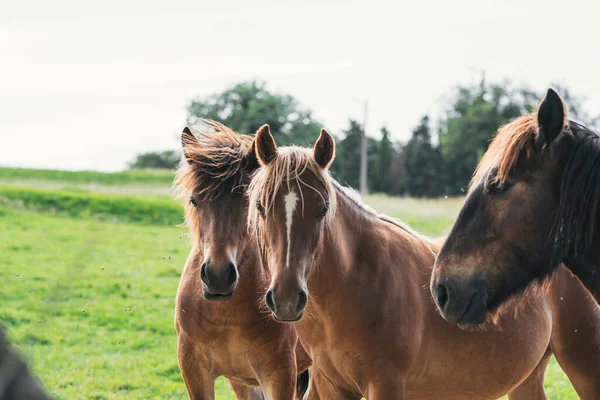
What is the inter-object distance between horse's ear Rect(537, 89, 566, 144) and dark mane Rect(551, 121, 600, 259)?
6 cm

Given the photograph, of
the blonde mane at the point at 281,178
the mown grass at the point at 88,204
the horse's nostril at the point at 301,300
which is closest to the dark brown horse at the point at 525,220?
the horse's nostril at the point at 301,300

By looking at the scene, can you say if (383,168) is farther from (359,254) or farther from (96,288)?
(359,254)

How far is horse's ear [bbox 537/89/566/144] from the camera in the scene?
11.3 feet

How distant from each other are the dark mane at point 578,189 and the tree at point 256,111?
1644 inches

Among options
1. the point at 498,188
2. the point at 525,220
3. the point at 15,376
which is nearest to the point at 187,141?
the point at 498,188

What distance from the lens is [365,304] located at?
14.9ft

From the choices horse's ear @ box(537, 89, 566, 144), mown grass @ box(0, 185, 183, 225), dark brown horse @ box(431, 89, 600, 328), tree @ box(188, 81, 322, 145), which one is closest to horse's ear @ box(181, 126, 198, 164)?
dark brown horse @ box(431, 89, 600, 328)

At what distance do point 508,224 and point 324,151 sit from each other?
1.44 m

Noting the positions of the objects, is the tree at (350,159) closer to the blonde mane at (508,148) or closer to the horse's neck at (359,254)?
the horse's neck at (359,254)

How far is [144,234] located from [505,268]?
751 inches

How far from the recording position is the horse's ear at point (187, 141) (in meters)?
5.29

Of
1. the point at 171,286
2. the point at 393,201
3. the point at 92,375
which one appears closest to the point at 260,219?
the point at 92,375

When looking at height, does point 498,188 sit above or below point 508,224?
above

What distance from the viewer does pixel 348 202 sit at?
4781 millimetres
